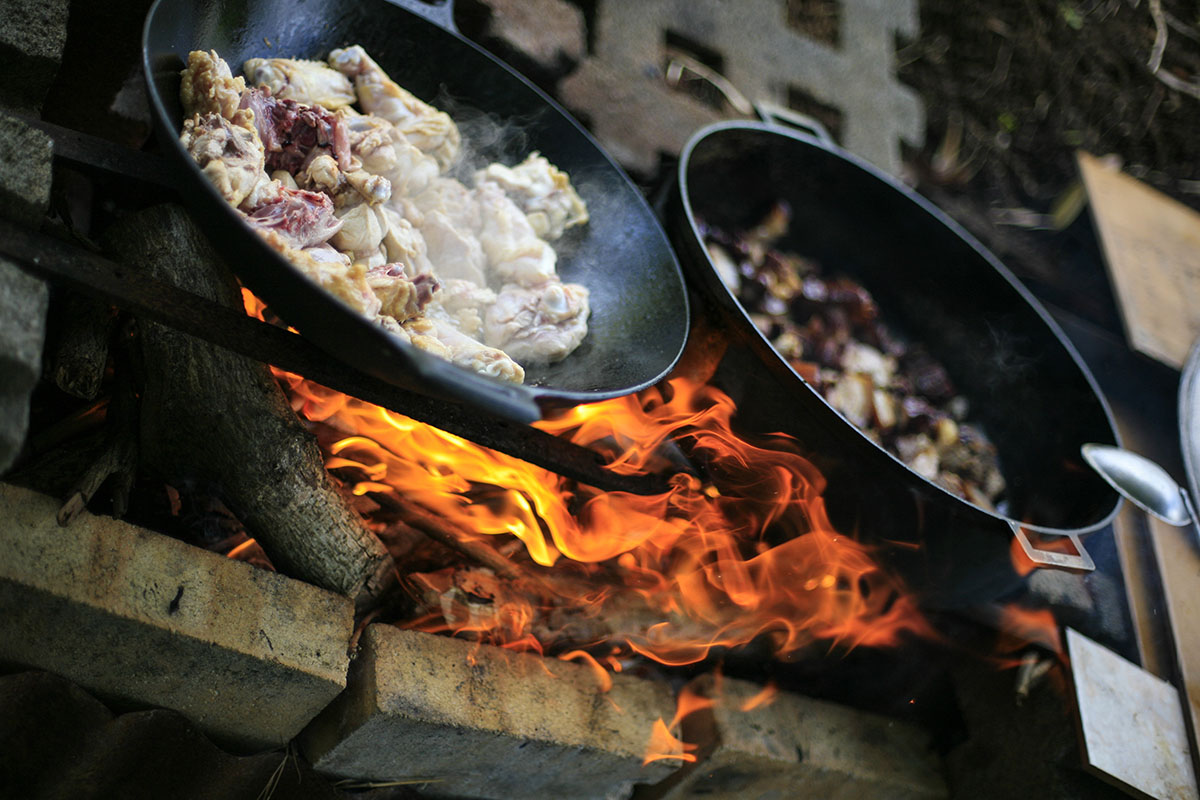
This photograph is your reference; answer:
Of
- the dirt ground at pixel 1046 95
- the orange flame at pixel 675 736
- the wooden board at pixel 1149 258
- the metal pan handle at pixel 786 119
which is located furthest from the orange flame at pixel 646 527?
the dirt ground at pixel 1046 95

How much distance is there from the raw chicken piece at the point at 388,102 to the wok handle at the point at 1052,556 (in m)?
1.76

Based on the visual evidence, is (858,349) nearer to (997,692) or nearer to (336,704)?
(997,692)

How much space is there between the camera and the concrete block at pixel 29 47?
171cm

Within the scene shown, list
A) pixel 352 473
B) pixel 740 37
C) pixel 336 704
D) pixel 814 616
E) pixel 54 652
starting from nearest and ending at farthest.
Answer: pixel 54 652, pixel 336 704, pixel 352 473, pixel 814 616, pixel 740 37

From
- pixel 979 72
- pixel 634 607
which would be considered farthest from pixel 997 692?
pixel 979 72

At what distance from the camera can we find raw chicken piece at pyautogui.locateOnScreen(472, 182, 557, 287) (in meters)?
2.18

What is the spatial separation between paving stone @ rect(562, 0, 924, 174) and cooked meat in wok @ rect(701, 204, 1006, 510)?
0.57 metres

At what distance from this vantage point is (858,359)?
120 inches

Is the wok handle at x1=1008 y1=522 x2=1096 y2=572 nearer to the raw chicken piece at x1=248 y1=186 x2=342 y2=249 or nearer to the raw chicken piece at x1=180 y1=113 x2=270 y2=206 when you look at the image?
the raw chicken piece at x1=248 y1=186 x2=342 y2=249

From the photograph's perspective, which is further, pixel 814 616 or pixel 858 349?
pixel 858 349

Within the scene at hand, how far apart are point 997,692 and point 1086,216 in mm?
2493

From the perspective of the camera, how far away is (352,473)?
2045 mm

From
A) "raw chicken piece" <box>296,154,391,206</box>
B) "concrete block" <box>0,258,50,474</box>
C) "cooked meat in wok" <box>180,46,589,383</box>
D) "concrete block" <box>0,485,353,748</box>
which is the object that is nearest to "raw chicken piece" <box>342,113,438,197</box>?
"cooked meat in wok" <box>180,46,589,383</box>

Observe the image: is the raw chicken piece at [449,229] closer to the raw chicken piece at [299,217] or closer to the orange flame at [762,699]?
the raw chicken piece at [299,217]
